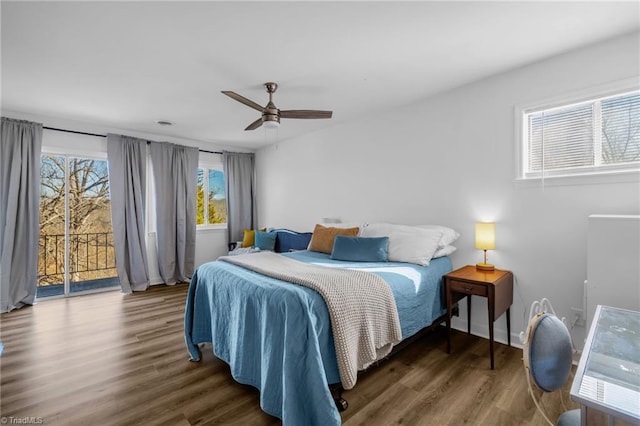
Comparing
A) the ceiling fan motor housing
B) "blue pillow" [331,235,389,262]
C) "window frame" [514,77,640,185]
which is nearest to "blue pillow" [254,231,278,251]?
"blue pillow" [331,235,389,262]

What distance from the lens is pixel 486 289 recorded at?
230cm

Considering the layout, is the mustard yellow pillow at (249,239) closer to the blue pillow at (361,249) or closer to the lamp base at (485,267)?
the blue pillow at (361,249)

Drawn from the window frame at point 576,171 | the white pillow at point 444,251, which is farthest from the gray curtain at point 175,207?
the window frame at point 576,171

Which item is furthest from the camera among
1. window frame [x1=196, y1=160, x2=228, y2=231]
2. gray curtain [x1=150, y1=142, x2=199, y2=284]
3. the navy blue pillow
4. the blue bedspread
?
window frame [x1=196, y1=160, x2=228, y2=231]

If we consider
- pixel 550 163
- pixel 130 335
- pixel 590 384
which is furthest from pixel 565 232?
pixel 130 335

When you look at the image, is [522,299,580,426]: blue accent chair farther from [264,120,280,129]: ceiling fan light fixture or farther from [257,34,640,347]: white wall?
[264,120,280,129]: ceiling fan light fixture

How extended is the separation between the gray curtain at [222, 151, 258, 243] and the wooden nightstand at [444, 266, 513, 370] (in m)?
4.09

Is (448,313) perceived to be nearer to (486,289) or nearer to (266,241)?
(486,289)

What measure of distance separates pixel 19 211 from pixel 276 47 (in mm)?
3848

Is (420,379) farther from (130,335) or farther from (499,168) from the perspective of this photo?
(130,335)

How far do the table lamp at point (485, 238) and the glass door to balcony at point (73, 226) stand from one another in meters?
4.96

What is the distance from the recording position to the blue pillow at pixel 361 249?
2.87 metres

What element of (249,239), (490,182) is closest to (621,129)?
(490,182)

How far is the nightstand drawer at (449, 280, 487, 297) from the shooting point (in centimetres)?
232
